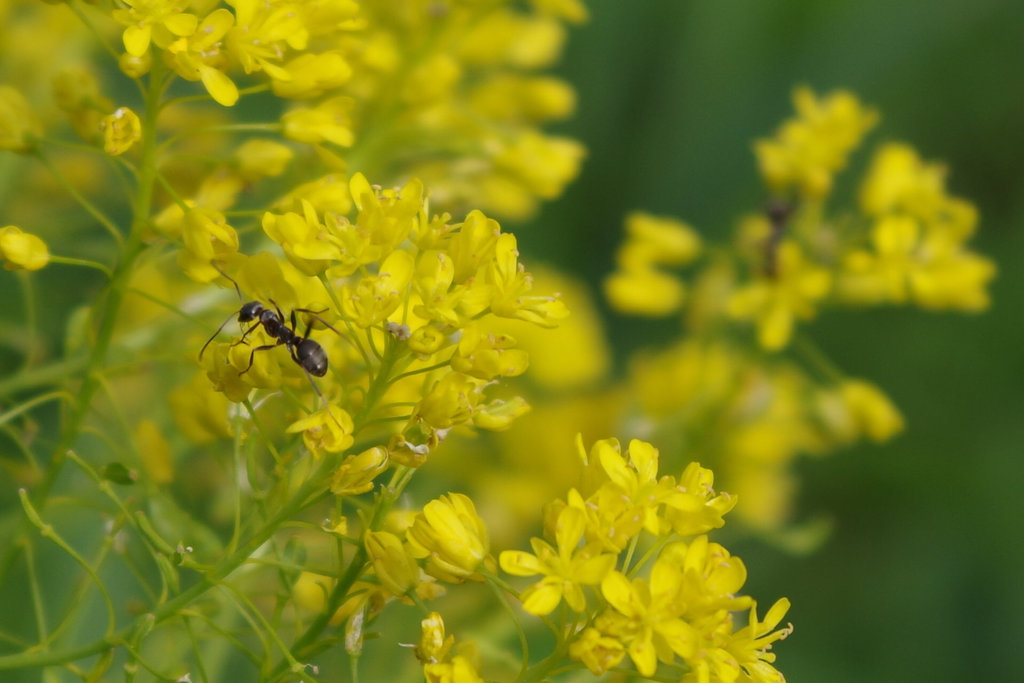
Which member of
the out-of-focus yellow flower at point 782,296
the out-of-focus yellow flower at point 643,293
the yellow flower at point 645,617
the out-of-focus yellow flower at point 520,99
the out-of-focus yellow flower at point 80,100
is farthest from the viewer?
the out-of-focus yellow flower at point 643,293

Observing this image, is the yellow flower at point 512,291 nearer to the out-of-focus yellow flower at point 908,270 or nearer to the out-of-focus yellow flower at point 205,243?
the out-of-focus yellow flower at point 205,243

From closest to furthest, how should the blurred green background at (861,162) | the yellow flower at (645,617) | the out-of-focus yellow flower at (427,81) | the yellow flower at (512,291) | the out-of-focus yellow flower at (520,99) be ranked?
the yellow flower at (645,617)
the yellow flower at (512,291)
the out-of-focus yellow flower at (427,81)
the out-of-focus yellow flower at (520,99)
the blurred green background at (861,162)

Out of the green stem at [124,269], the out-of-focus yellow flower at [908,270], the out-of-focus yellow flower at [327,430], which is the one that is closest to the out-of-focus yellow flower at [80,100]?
the green stem at [124,269]

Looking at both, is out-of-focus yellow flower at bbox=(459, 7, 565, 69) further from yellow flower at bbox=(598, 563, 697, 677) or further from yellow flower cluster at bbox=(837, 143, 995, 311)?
yellow flower at bbox=(598, 563, 697, 677)

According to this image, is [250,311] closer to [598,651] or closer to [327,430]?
[327,430]

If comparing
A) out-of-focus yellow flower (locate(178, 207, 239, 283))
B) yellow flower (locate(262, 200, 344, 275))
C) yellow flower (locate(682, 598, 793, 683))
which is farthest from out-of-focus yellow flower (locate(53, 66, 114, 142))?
yellow flower (locate(682, 598, 793, 683))

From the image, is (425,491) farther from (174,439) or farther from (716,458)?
(174,439)

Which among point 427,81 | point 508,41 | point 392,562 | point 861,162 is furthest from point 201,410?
point 861,162
